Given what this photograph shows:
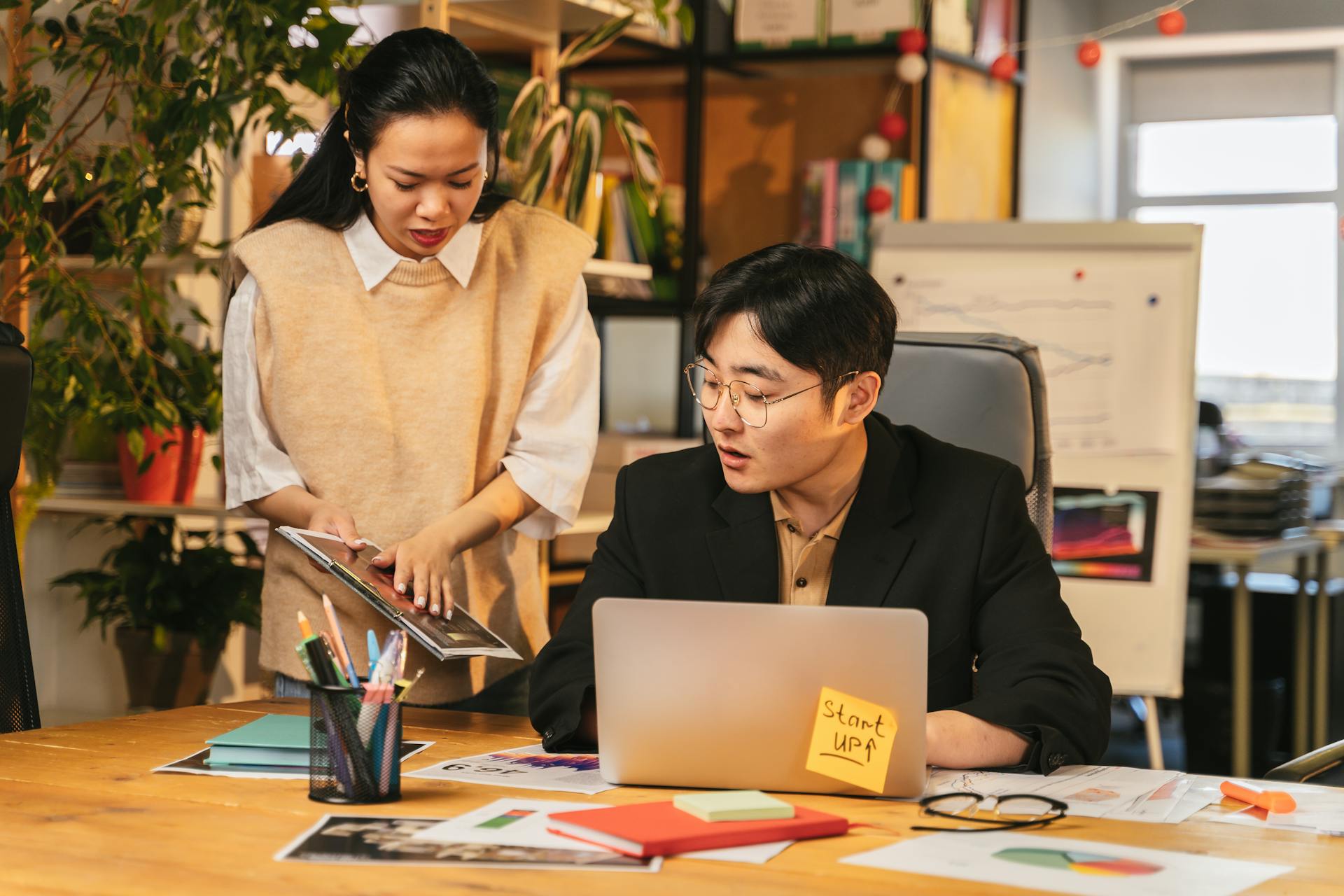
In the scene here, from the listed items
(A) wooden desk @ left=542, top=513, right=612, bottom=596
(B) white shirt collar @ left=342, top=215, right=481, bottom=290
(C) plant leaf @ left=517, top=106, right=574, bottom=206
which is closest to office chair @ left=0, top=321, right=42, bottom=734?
(B) white shirt collar @ left=342, top=215, right=481, bottom=290

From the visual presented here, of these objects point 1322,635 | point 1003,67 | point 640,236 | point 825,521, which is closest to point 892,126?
point 1003,67

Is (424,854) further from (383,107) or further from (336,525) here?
(383,107)

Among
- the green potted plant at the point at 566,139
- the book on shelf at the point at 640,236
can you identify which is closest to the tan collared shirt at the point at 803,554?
the green potted plant at the point at 566,139

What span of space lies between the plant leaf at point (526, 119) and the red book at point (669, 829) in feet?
6.26

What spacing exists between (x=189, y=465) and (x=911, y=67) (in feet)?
6.92

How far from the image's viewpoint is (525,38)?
302cm

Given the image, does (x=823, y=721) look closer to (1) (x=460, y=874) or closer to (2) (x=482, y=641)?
(1) (x=460, y=874)

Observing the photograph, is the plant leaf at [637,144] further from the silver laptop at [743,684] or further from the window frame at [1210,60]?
the window frame at [1210,60]

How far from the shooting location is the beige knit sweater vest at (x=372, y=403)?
6.44 feet

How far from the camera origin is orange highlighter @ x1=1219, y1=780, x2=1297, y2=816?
135 cm

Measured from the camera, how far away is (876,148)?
411cm

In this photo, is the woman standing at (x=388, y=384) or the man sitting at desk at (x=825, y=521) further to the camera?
the woman standing at (x=388, y=384)

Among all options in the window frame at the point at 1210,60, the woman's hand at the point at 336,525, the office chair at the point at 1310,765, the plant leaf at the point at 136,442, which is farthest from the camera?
the window frame at the point at 1210,60

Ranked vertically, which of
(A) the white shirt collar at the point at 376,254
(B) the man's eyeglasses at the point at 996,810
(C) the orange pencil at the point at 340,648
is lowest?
(B) the man's eyeglasses at the point at 996,810
